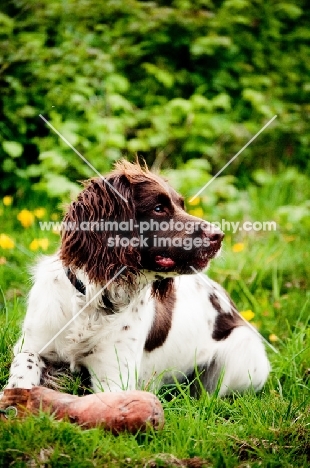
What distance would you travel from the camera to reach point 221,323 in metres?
3.78

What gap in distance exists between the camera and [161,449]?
8.20 ft

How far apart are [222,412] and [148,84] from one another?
4.19m

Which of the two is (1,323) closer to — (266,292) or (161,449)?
(161,449)

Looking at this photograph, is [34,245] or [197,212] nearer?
[34,245]

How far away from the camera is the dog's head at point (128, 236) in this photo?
3.01m

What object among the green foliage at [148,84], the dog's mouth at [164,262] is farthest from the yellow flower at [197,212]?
the dog's mouth at [164,262]

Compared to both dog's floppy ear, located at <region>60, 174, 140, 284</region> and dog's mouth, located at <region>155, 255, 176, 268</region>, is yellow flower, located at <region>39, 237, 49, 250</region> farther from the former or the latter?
dog's mouth, located at <region>155, 255, 176, 268</region>

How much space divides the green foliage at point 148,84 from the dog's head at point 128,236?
79.2 inches

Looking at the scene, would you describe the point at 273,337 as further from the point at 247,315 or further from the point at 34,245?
the point at 34,245

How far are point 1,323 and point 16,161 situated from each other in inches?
97.4

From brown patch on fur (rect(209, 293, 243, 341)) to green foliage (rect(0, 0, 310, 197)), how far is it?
176cm

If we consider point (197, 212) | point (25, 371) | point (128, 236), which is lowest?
point (197, 212)

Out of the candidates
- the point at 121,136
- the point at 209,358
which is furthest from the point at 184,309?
the point at 121,136

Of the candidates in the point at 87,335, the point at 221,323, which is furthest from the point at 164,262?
the point at 221,323
